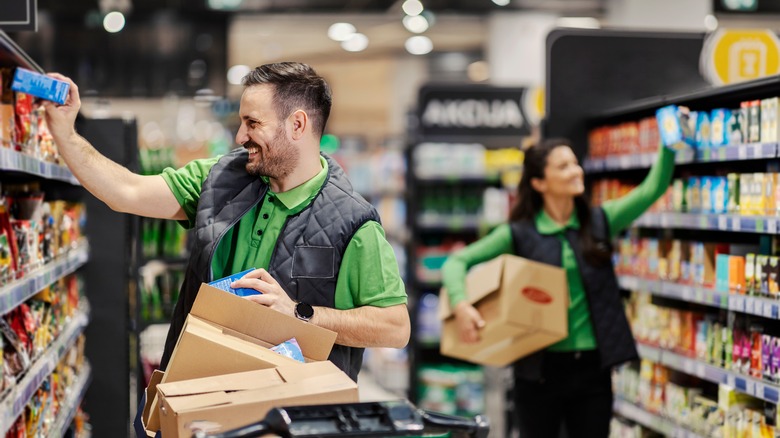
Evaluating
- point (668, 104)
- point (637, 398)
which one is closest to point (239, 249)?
point (668, 104)

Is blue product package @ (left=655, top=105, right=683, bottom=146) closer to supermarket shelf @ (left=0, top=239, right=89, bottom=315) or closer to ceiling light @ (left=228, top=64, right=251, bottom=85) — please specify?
supermarket shelf @ (left=0, top=239, right=89, bottom=315)

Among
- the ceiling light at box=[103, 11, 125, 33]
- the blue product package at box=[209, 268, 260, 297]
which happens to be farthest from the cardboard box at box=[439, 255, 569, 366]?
the ceiling light at box=[103, 11, 125, 33]

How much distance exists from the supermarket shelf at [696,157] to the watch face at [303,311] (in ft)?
7.19

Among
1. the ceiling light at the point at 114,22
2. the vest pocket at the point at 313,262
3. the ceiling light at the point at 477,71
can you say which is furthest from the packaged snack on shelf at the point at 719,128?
the ceiling light at the point at 477,71

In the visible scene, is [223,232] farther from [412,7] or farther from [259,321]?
[412,7]

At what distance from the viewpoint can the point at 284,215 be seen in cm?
290

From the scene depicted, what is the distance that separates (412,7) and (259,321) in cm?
1185

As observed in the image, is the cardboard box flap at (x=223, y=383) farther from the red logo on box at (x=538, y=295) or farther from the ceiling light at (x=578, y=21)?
the ceiling light at (x=578, y=21)

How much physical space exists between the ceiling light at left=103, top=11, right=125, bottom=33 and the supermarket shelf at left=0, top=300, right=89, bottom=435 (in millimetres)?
7614

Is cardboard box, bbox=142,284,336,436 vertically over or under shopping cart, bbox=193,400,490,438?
over

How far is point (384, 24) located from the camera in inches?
643

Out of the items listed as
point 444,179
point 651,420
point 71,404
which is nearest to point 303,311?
point 71,404

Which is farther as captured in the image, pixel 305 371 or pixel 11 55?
pixel 11 55

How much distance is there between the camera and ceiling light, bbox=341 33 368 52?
1773cm
